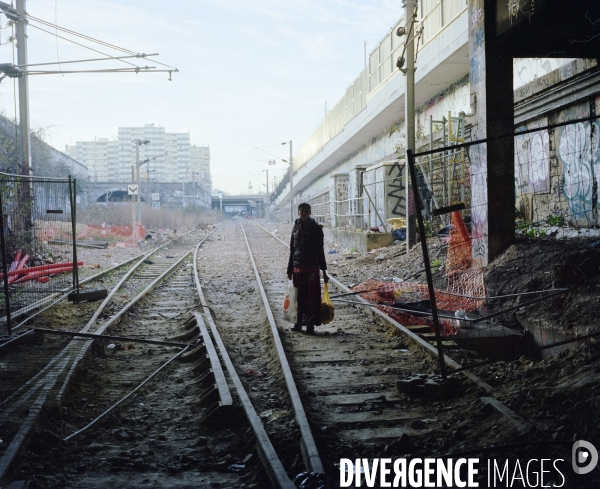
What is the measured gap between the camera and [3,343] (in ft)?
23.9

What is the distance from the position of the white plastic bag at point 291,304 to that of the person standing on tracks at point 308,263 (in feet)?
0.39

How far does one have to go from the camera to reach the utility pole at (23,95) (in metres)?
17.1

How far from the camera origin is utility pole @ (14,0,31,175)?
1709 centimetres

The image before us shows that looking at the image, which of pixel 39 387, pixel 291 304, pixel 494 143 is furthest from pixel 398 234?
pixel 39 387

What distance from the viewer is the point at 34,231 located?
1211 cm

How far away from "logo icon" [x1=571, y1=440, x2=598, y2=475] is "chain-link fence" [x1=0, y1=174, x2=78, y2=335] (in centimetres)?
801

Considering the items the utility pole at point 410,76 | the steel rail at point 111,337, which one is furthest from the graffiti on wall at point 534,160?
the steel rail at point 111,337

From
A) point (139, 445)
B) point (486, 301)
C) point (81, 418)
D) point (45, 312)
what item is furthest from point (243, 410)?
point (45, 312)

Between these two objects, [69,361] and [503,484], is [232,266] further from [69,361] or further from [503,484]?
[503,484]

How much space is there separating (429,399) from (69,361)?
4091mm

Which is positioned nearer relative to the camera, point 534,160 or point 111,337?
point 111,337

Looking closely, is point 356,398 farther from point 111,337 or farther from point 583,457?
point 111,337

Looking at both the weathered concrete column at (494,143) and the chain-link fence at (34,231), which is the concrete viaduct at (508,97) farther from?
the chain-link fence at (34,231)

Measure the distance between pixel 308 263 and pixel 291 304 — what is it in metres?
0.76
